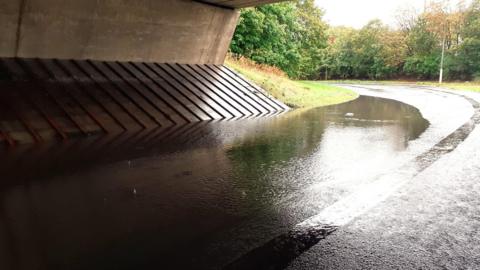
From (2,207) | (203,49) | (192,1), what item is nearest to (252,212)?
(2,207)

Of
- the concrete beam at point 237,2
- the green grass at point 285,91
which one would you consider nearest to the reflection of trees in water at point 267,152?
the green grass at point 285,91

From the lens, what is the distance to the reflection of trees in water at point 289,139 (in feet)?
20.5

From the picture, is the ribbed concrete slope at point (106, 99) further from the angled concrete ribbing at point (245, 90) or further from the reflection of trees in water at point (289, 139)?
the reflection of trees in water at point (289, 139)

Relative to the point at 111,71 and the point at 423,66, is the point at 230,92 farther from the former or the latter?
the point at 423,66

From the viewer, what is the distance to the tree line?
30.2 metres

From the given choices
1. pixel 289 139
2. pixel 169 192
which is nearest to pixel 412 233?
pixel 169 192

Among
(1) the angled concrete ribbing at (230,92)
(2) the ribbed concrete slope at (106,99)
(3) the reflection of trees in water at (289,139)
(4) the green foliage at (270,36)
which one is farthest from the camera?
(4) the green foliage at (270,36)

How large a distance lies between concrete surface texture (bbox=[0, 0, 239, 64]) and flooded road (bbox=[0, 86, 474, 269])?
6.23 m

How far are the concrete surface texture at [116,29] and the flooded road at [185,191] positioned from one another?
6229 millimetres

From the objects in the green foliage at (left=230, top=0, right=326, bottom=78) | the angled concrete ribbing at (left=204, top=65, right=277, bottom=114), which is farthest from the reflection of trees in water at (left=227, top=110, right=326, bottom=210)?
the green foliage at (left=230, top=0, right=326, bottom=78)

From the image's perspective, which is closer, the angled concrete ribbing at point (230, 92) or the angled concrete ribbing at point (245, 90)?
the angled concrete ribbing at point (230, 92)

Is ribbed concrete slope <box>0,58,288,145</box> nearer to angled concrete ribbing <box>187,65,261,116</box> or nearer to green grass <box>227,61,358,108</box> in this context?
angled concrete ribbing <box>187,65,261,116</box>

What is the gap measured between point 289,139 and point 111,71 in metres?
8.63

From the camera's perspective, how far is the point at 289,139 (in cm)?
1024
